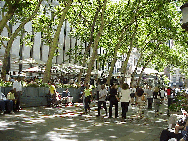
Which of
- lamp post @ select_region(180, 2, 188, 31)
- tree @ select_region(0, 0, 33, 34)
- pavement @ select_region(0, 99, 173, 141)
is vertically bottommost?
pavement @ select_region(0, 99, 173, 141)

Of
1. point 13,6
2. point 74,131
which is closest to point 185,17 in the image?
point 13,6

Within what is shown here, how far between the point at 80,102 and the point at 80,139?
51.9 feet

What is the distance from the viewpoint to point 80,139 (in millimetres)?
8703

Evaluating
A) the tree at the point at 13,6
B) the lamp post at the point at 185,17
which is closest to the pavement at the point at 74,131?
the tree at the point at 13,6

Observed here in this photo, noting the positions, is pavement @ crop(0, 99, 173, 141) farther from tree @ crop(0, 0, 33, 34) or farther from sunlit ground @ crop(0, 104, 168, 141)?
tree @ crop(0, 0, 33, 34)

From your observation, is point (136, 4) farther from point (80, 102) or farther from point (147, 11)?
point (80, 102)

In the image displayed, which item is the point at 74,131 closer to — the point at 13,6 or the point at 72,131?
the point at 72,131

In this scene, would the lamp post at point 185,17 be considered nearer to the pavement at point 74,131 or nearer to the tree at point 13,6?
the tree at point 13,6

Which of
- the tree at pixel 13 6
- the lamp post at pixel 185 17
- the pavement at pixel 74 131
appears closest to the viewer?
the lamp post at pixel 185 17

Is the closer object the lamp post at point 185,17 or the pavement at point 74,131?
the lamp post at point 185,17

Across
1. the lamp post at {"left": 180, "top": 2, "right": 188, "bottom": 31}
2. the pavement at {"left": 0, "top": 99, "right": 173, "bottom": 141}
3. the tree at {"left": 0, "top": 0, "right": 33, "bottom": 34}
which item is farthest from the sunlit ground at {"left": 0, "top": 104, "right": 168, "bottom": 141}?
the lamp post at {"left": 180, "top": 2, "right": 188, "bottom": 31}

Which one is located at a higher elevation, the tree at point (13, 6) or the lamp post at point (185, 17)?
the tree at point (13, 6)

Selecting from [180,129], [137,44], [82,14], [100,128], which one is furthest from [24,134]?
[137,44]

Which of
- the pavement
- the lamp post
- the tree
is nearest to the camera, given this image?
the lamp post
